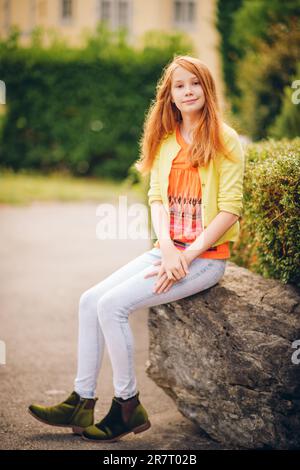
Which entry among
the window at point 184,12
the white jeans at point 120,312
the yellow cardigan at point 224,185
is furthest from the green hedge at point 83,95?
the white jeans at point 120,312

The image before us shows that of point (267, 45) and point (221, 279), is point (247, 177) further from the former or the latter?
point (267, 45)

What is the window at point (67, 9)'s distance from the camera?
2439 cm

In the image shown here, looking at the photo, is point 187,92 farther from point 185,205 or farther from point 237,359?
point 237,359

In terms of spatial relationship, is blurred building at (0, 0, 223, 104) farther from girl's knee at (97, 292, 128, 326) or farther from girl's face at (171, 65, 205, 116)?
girl's knee at (97, 292, 128, 326)

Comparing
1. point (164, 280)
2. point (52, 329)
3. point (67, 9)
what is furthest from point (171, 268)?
point (67, 9)

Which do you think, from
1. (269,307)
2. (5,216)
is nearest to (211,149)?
(269,307)

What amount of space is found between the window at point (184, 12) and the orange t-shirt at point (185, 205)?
22.2 meters

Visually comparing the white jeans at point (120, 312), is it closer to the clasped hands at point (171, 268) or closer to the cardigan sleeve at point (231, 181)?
the clasped hands at point (171, 268)

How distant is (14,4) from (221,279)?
2283 centimetres

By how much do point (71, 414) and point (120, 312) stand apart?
673 millimetres

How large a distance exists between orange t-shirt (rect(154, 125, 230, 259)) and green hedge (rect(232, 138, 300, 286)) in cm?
28

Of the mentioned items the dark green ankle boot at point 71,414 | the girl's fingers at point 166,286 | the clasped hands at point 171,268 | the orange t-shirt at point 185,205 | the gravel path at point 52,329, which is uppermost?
the orange t-shirt at point 185,205

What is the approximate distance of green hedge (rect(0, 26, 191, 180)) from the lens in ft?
49.9

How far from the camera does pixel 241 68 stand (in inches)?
382
